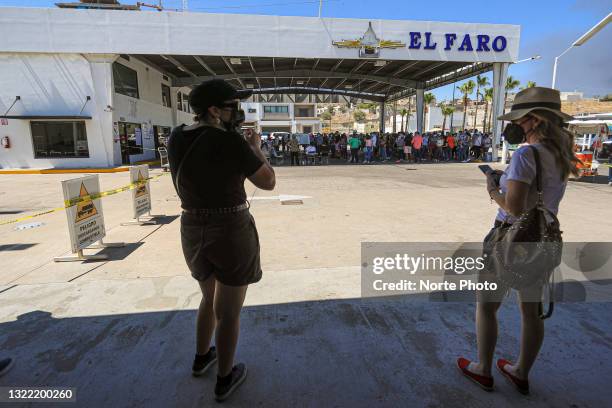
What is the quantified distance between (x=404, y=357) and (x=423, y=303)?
0.91 meters

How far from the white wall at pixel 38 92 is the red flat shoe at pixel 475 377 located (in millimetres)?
19406

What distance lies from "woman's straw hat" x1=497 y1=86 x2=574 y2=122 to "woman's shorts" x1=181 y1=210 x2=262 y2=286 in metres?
1.64

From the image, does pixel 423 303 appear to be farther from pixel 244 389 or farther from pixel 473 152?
pixel 473 152

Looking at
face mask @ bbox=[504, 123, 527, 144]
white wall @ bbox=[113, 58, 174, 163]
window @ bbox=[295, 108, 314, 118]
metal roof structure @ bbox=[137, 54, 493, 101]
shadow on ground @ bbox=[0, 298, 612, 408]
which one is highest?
window @ bbox=[295, 108, 314, 118]

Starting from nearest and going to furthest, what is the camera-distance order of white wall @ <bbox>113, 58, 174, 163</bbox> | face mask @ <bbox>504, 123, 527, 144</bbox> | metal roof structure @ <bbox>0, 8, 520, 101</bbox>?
face mask @ <bbox>504, 123, 527, 144</bbox> → metal roof structure @ <bbox>0, 8, 520, 101</bbox> → white wall @ <bbox>113, 58, 174, 163</bbox>

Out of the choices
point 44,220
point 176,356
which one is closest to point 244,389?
point 176,356

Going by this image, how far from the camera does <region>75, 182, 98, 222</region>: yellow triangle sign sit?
463 cm

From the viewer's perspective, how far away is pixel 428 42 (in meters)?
19.2

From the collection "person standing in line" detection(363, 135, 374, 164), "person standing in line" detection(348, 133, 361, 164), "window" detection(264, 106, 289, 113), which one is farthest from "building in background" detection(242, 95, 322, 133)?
"person standing in line" detection(363, 135, 374, 164)

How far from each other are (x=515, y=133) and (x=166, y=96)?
2783cm

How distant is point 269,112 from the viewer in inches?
2579

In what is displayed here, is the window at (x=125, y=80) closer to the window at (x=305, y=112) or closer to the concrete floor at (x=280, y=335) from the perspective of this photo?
the concrete floor at (x=280, y=335)

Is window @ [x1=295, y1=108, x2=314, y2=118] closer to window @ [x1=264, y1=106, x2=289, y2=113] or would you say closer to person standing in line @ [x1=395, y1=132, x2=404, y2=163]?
window @ [x1=264, y1=106, x2=289, y2=113]

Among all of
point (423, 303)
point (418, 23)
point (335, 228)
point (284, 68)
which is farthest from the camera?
point (284, 68)
